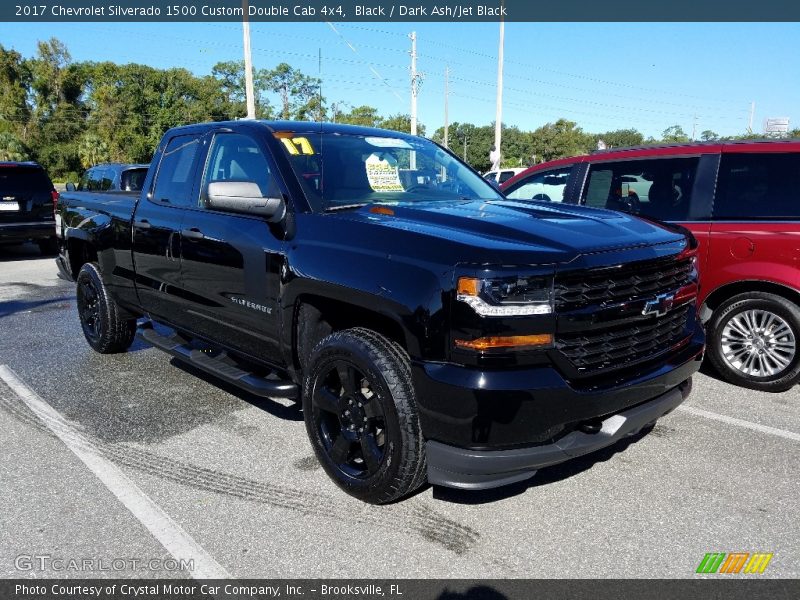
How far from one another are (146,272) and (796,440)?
14.8 feet

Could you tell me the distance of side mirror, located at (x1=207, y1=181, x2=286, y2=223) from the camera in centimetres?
323

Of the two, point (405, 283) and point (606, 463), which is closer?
point (405, 283)

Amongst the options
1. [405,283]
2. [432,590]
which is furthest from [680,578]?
[405,283]

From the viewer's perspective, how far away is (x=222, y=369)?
12.8 feet

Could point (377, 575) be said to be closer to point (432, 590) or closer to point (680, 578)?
point (432, 590)

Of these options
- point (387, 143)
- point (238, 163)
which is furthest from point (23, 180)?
point (387, 143)

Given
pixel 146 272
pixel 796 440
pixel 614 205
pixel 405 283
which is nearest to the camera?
pixel 405 283

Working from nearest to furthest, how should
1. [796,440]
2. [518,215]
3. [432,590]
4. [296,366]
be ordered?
1. [432,590]
2. [518,215]
3. [296,366]
4. [796,440]

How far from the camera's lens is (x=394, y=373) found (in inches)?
108

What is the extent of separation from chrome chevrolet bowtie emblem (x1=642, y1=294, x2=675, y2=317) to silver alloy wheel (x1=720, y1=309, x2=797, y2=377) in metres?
2.13

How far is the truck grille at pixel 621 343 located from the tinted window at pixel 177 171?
2771mm

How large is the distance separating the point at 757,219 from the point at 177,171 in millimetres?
4252

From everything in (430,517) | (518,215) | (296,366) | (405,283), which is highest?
(518,215)

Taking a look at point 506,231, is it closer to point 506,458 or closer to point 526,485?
point 506,458
